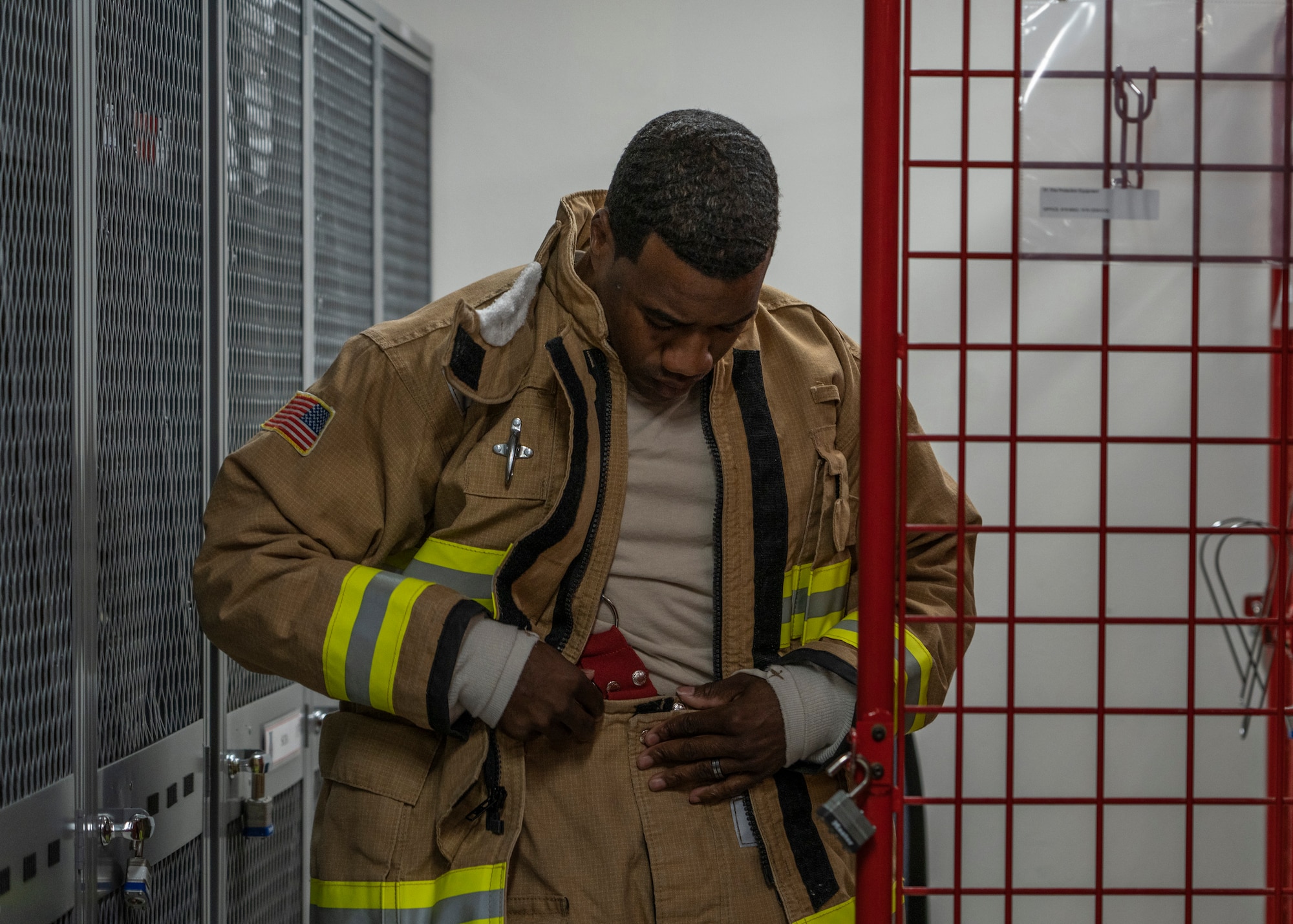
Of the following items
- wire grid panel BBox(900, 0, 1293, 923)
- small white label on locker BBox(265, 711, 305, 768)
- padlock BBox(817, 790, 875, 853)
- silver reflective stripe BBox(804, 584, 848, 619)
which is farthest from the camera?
wire grid panel BBox(900, 0, 1293, 923)

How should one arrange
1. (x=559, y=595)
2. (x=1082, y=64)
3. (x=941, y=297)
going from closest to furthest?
(x=1082, y=64), (x=559, y=595), (x=941, y=297)

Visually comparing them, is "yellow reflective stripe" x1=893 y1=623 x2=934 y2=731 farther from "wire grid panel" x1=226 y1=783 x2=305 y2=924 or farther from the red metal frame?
"wire grid panel" x1=226 y1=783 x2=305 y2=924

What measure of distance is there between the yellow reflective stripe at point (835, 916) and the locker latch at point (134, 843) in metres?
0.86

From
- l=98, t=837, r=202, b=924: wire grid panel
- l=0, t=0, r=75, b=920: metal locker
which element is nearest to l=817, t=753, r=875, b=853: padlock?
l=0, t=0, r=75, b=920: metal locker

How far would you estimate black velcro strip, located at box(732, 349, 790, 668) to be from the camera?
1.35 meters

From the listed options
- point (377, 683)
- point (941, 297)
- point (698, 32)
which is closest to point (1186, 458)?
point (941, 297)

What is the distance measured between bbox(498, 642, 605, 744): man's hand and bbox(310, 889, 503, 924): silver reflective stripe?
19cm

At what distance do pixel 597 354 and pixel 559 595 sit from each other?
29cm

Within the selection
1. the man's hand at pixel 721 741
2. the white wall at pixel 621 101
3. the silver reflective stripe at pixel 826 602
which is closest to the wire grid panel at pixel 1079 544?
the white wall at pixel 621 101

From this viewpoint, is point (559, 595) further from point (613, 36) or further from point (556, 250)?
point (613, 36)

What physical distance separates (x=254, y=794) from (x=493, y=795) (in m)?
0.78

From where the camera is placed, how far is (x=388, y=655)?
1.22 metres

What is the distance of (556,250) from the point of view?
1420mm

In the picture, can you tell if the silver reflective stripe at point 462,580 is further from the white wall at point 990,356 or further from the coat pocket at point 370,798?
the white wall at point 990,356
